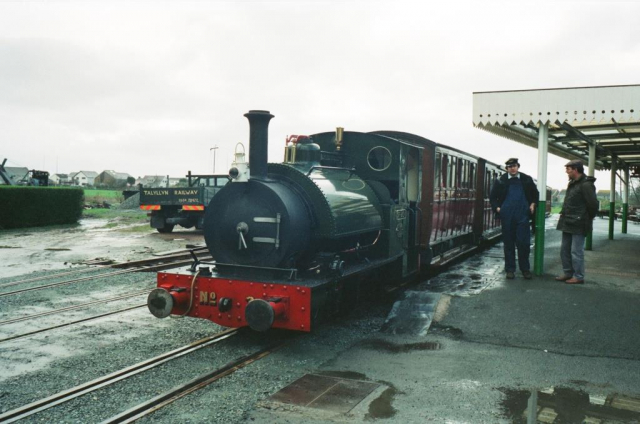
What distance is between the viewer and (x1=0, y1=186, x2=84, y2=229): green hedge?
1920 centimetres

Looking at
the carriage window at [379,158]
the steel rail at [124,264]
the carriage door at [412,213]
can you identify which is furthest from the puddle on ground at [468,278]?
the steel rail at [124,264]

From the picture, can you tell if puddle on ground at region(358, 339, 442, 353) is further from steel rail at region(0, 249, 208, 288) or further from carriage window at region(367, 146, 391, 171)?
steel rail at region(0, 249, 208, 288)

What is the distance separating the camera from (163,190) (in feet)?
59.7

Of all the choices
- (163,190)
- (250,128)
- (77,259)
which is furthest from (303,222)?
(163,190)

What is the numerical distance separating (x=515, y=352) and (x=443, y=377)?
46.7 inches

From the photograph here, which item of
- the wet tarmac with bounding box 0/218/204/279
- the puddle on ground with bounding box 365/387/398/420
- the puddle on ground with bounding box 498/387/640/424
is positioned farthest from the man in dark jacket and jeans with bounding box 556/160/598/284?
the wet tarmac with bounding box 0/218/204/279

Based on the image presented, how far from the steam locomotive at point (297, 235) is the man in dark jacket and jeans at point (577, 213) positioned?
8.88 feet

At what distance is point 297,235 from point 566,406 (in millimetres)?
2797

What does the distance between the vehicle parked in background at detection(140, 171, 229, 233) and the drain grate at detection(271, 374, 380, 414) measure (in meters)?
13.7

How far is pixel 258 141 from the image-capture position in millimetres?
5617

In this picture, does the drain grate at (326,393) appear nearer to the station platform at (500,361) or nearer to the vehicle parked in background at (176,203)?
the station platform at (500,361)

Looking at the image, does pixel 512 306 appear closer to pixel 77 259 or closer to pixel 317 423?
pixel 317 423

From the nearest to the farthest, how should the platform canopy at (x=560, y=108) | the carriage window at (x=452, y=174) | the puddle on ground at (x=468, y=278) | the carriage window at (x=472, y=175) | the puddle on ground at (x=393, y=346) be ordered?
the puddle on ground at (x=393, y=346)
the puddle on ground at (x=468, y=278)
the platform canopy at (x=560, y=108)
the carriage window at (x=452, y=174)
the carriage window at (x=472, y=175)

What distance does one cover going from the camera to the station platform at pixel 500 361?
396 centimetres
